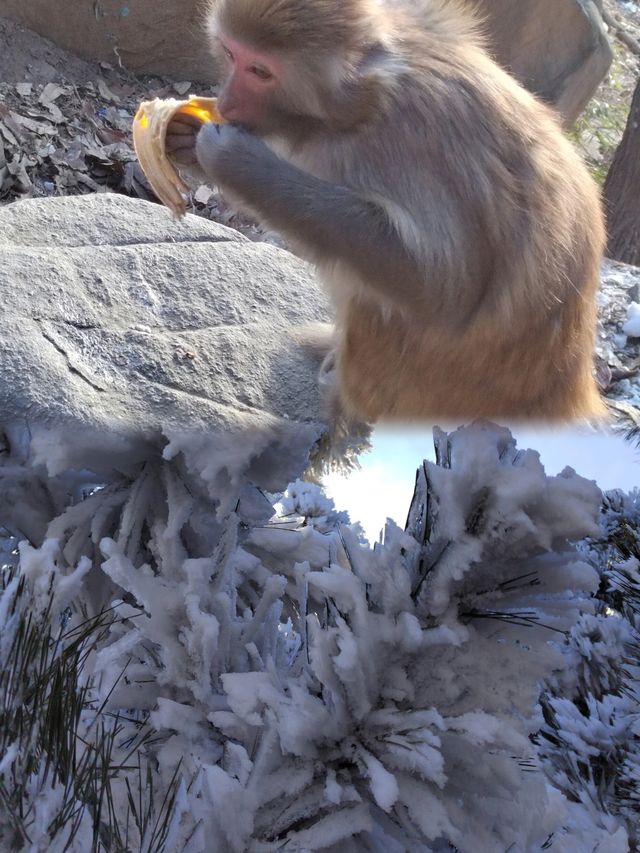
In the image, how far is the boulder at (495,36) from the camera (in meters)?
1.67

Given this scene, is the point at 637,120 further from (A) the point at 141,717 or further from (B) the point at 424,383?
(A) the point at 141,717

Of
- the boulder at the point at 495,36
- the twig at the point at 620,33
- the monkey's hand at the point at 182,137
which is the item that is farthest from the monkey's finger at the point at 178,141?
the twig at the point at 620,33

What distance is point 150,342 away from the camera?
0.75 metres

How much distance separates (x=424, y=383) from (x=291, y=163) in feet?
0.78

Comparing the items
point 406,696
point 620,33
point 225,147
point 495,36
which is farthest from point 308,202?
point 620,33

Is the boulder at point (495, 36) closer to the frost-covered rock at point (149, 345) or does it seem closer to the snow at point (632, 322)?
the snow at point (632, 322)

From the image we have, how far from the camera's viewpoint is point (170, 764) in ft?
1.19

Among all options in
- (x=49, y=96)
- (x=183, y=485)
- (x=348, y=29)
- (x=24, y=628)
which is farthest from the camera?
(x=49, y=96)

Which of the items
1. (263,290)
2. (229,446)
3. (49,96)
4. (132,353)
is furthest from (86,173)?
(229,446)

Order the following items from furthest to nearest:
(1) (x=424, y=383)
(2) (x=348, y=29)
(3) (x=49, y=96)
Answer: (3) (x=49, y=96)
(1) (x=424, y=383)
(2) (x=348, y=29)

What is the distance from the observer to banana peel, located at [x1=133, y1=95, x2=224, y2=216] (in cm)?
78

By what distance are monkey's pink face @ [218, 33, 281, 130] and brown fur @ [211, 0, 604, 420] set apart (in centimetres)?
1

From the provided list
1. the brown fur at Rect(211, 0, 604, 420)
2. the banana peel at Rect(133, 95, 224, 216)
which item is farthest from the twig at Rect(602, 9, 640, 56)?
the banana peel at Rect(133, 95, 224, 216)

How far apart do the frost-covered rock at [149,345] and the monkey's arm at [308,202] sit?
0.12 meters
